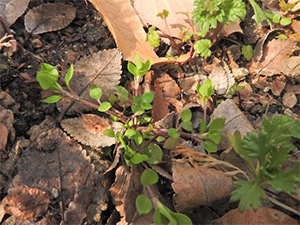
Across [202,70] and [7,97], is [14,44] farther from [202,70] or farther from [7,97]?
[202,70]

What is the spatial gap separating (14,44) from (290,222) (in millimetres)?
2150

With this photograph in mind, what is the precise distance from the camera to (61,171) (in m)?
1.91

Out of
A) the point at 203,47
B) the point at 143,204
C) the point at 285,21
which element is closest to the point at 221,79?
the point at 203,47

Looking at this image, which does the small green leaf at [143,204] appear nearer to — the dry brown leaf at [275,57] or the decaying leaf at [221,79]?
the decaying leaf at [221,79]

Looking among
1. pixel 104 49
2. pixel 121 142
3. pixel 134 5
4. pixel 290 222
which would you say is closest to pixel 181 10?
pixel 134 5

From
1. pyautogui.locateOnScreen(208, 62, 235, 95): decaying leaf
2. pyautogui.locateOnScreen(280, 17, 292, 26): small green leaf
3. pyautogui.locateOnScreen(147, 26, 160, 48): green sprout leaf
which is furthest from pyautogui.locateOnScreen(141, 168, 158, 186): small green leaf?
pyautogui.locateOnScreen(280, 17, 292, 26): small green leaf

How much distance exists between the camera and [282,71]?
99.0 inches

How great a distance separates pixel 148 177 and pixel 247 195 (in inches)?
22.4

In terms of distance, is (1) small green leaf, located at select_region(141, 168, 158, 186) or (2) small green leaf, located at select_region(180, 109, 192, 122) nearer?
(1) small green leaf, located at select_region(141, 168, 158, 186)

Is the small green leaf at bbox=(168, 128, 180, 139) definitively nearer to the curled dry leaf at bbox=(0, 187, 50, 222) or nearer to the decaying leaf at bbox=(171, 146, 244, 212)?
the decaying leaf at bbox=(171, 146, 244, 212)

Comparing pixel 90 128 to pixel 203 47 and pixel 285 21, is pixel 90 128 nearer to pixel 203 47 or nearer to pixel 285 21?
pixel 203 47

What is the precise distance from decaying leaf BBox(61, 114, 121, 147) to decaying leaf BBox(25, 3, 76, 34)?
79 cm

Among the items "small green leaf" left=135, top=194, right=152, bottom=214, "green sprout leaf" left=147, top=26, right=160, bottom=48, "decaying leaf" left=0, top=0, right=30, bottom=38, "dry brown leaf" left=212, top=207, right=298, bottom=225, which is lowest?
"dry brown leaf" left=212, top=207, right=298, bottom=225

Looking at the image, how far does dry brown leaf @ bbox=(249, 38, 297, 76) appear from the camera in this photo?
255 cm
